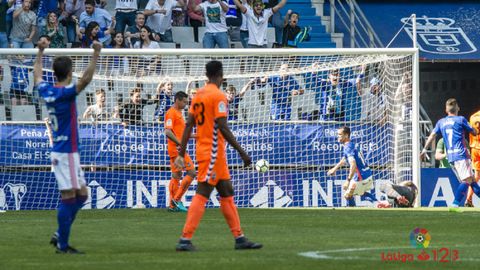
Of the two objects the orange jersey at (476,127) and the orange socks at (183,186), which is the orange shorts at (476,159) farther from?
the orange socks at (183,186)

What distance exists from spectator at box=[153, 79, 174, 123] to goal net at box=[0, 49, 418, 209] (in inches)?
1.0

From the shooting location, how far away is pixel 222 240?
13.4 meters

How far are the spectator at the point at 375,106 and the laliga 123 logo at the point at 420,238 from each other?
9.45 metres

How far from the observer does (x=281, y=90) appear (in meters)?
24.2

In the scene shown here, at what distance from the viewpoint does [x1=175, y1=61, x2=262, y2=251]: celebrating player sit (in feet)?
38.7

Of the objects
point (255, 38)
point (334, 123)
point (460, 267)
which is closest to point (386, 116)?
point (334, 123)

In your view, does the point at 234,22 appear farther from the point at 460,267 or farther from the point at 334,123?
the point at 460,267

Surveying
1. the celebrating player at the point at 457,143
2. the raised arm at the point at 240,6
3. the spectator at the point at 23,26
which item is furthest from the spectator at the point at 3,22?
the celebrating player at the point at 457,143

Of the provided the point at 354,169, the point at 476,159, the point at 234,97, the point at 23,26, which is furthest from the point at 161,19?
the point at 476,159

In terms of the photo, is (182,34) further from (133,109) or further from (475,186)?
(475,186)

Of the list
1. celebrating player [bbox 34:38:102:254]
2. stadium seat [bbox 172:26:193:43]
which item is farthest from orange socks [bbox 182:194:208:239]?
stadium seat [bbox 172:26:193:43]

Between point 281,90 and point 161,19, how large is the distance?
5.06 m

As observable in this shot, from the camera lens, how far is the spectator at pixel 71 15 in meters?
26.9

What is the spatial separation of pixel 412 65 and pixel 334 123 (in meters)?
2.15
